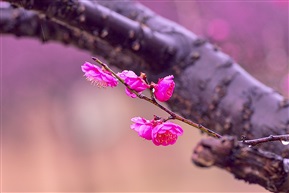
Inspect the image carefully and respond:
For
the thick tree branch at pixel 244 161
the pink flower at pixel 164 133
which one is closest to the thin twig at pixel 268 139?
the thick tree branch at pixel 244 161

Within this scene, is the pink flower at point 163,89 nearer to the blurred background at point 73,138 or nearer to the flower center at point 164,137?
the flower center at point 164,137

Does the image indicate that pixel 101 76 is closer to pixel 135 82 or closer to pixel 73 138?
pixel 135 82

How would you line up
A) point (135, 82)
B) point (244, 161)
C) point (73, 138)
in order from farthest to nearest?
point (73, 138) < point (135, 82) < point (244, 161)

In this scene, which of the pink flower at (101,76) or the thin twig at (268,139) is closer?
the thin twig at (268,139)

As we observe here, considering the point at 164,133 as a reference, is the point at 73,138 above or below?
above

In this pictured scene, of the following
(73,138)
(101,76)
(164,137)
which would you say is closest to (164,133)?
(164,137)

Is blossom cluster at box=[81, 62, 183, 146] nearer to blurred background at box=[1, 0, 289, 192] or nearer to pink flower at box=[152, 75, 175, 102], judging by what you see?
pink flower at box=[152, 75, 175, 102]

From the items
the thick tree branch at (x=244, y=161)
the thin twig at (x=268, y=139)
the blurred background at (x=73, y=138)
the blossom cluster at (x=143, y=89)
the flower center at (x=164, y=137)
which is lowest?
the thick tree branch at (x=244, y=161)
